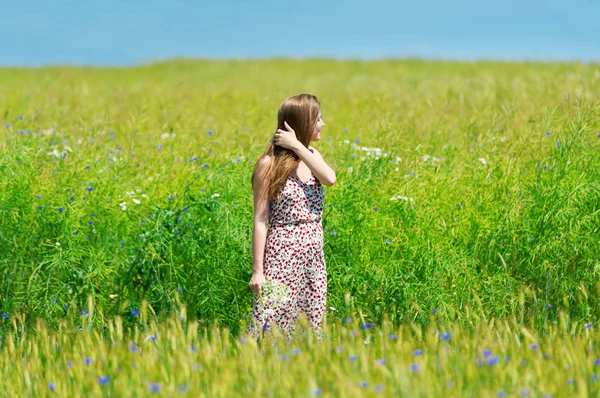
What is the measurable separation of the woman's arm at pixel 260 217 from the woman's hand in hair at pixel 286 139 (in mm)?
123

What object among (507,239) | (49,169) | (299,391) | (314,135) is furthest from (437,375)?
(49,169)

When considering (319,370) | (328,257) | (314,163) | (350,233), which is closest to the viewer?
(319,370)

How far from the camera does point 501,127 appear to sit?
849cm

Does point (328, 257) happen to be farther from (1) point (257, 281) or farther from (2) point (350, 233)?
(1) point (257, 281)

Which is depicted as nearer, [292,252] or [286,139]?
[286,139]

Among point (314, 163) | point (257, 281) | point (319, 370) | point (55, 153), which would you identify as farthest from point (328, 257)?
point (55, 153)

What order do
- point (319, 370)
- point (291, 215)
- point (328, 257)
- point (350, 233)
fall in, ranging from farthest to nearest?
1. point (350, 233)
2. point (328, 257)
3. point (291, 215)
4. point (319, 370)

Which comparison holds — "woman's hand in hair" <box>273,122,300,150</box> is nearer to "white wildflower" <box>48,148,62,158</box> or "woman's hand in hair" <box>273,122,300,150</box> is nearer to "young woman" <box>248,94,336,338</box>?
"young woman" <box>248,94,336,338</box>

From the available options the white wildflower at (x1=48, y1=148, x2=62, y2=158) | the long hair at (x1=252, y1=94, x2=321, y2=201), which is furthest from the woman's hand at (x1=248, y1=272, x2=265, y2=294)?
the white wildflower at (x1=48, y1=148, x2=62, y2=158)

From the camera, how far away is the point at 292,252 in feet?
15.6

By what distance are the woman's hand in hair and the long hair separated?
0.16 ft

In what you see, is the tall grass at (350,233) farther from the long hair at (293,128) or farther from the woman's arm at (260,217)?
the long hair at (293,128)

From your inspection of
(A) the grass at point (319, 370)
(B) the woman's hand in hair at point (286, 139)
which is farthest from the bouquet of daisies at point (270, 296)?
(B) the woman's hand in hair at point (286, 139)

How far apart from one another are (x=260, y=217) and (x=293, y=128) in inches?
22.9
